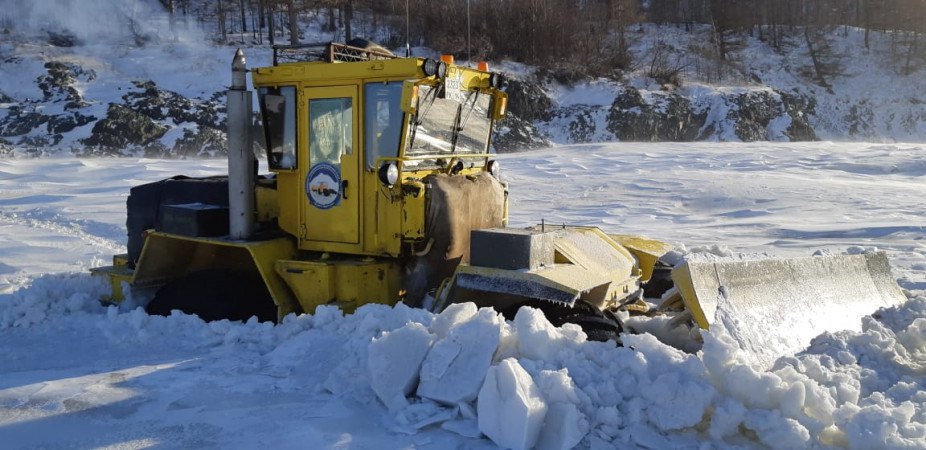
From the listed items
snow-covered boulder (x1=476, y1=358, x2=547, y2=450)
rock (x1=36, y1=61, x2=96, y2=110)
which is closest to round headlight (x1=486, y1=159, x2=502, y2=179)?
snow-covered boulder (x1=476, y1=358, x2=547, y2=450)

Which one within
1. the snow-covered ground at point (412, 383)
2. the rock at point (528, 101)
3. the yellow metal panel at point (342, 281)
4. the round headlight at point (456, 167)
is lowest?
the snow-covered ground at point (412, 383)

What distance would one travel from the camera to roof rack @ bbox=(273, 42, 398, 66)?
566 centimetres

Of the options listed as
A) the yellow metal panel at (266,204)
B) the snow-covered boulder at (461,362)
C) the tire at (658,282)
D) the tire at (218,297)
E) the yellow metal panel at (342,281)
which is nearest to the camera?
the snow-covered boulder at (461,362)

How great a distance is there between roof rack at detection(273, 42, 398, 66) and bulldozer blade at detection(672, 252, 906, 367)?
2.80 metres

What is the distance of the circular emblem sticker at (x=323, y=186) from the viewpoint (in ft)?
18.4

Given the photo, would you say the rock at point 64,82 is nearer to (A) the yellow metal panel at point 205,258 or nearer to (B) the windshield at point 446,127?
(A) the yellow metal panel at point 205,258

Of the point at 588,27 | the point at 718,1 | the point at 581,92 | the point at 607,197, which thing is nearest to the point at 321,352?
the point at 607,197

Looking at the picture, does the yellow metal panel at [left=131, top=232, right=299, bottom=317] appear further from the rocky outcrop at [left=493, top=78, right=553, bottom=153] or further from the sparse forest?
the sparse forest

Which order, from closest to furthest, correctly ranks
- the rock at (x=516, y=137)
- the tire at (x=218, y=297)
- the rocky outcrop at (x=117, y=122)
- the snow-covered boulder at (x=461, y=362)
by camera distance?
the snow-covered boulder at (x=461, y=362), the tire at (x=218, y=297), the rocky outcrop at (x=117, y=122), the rock at (x=516, y=137)

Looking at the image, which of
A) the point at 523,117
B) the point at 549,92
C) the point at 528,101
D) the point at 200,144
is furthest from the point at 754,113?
the point at 200,144

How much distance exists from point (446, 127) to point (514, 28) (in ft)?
92.7

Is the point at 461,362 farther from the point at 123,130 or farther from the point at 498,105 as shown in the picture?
the point at 123,130

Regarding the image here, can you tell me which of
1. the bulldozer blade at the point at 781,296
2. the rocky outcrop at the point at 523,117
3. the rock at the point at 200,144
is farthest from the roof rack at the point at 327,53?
the rocky outcrop at the point at 523,117

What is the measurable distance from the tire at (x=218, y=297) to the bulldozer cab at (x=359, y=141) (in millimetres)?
549
